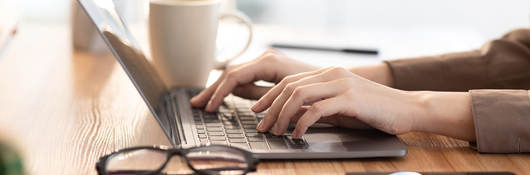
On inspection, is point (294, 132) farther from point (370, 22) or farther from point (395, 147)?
point (370, 22)

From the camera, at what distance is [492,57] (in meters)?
1.15

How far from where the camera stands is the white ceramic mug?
3.77 ft

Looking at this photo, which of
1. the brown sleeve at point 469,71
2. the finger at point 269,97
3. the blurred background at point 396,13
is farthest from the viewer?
the blurred background at point 396,13

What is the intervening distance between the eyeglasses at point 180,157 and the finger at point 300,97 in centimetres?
17

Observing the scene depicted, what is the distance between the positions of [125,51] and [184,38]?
0.26 m

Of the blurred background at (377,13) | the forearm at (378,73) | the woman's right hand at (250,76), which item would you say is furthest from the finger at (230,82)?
the blurred background at (377,13)

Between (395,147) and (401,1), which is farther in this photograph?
(401,1)

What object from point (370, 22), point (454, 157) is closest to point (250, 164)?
point (454, 157)

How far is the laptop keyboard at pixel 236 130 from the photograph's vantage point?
2.73ft

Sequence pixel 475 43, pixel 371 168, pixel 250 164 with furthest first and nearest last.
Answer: pixel 475 43 → pixel 371 168 → pixel 250 164

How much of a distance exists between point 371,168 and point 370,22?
3086 mm

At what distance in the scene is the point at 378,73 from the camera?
115cm

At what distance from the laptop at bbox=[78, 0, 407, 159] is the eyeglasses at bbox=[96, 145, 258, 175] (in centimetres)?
10

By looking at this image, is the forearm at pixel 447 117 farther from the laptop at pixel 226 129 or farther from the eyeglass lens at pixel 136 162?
the eyeglass lens at pixel 136 162
